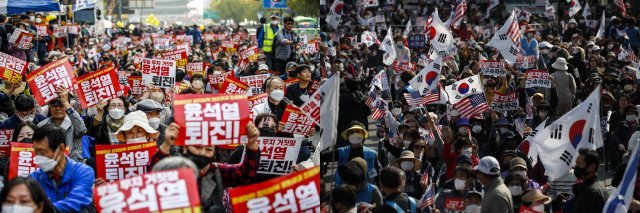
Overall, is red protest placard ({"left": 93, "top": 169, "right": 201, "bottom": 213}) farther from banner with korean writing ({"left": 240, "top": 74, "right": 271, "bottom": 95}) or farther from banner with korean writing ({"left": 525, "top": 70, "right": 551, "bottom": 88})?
banner with korean writing ({"left": 525, "top": 70, "right": 551, "bottom": 88})

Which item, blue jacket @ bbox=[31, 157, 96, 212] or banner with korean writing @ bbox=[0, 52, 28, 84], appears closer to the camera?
blue jacket @ bbox=[31, 157, 96, 212]

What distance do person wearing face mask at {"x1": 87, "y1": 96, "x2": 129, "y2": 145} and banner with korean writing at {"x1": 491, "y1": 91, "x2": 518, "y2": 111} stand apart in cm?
586

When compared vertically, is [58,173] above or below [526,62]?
above

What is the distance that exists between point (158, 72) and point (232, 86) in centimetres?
95

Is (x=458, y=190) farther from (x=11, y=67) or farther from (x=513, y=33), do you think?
(x=513, y=33)

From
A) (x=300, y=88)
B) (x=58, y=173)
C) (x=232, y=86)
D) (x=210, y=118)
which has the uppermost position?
(x=210, y=118)

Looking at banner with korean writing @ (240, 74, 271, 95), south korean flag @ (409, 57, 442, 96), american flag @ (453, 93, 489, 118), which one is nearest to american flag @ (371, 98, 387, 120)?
south korean flag @ (409, 57, 442, 96)

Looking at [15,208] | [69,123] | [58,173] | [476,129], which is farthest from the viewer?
[476,129]

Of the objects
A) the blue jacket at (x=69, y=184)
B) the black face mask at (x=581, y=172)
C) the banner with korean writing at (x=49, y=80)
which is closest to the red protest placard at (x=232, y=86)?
the banner with korean writing at (x=49, y=80)

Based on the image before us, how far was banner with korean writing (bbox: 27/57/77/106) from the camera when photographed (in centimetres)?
1168

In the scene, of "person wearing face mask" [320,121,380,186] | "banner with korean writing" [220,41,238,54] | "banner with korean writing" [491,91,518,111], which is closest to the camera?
"person wearing face mask" [320,121,380,186]

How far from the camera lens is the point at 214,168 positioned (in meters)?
7.77

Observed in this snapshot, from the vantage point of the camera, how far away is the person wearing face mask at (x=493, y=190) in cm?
851

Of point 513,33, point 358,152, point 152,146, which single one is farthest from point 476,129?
point 513,33
